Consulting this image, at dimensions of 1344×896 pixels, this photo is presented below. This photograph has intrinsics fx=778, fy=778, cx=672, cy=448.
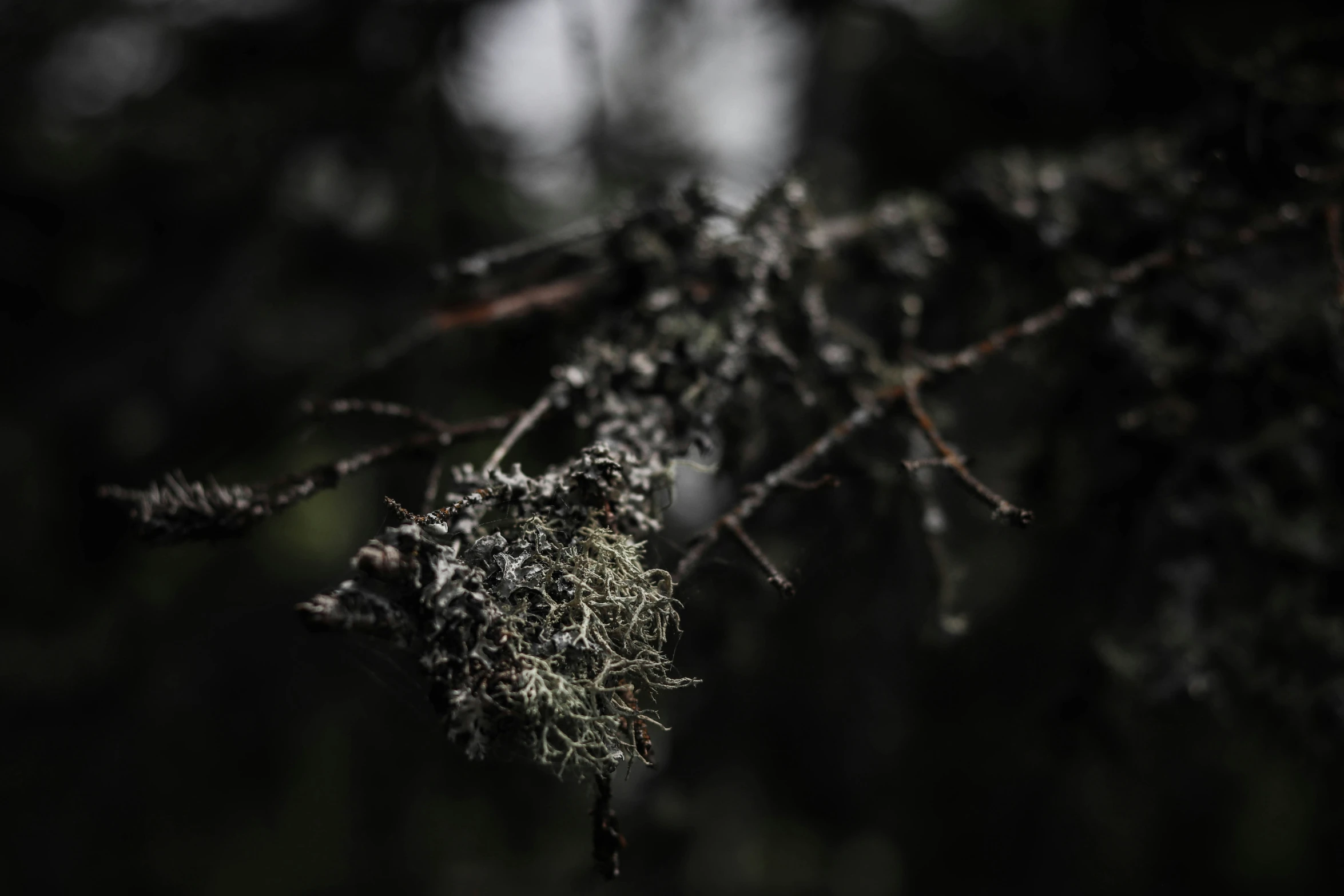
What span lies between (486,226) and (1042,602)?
1433 millimetres

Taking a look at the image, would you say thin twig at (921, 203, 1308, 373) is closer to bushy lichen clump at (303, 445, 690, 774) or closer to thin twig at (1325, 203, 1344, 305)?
thin twig at (1325, 203, 1344, 305)

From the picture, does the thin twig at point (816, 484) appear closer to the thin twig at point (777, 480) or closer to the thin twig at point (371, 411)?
the thin twig at point (777, 480)

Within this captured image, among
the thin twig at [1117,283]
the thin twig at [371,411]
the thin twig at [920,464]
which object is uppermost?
the thin twig at [1117,283]

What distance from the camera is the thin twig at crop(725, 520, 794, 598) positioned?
0.58m

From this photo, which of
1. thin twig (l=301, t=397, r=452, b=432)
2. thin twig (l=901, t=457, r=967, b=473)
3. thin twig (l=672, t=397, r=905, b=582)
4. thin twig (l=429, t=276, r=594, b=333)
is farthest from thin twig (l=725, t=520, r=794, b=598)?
thin twig (l=429, t=276, r=594, b=333)

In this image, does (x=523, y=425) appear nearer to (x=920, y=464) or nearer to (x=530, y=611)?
(x=530, y=611)

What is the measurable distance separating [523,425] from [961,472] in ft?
1.25

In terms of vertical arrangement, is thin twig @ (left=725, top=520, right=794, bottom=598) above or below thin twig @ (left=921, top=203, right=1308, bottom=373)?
below

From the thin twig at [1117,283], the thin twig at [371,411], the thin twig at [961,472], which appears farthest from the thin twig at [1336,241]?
the thin twig at [371,411]

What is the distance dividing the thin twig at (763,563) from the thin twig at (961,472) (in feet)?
0.54

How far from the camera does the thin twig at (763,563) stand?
22.9 inches

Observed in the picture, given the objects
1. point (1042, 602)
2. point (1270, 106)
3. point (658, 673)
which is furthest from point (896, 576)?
point (658, 673)

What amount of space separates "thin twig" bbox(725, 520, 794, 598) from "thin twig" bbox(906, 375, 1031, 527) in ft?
0.54

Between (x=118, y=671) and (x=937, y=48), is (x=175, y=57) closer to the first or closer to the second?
(x=118, y=671)
